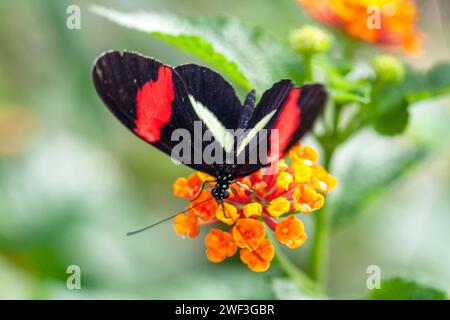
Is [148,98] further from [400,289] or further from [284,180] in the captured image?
[400,289]

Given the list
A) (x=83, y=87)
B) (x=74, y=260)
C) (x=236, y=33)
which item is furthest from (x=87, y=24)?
(x=236, y=33)

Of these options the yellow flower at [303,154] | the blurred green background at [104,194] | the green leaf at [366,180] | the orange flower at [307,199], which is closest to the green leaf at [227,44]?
the yellow flower at [303,154]

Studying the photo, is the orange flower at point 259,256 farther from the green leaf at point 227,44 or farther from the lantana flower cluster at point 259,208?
the green leaf at point 227,44

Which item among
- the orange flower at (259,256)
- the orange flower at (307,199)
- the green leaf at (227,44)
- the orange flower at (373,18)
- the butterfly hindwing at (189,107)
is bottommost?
the orange flower at (259,256)

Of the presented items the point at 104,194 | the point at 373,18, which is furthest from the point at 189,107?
the point at 104,194

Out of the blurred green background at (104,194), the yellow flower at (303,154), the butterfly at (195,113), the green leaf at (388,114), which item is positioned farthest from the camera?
the blurred green background at (104,194)
